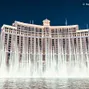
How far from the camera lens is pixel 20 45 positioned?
131375mm

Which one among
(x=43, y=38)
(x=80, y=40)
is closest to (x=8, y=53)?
(x=43, y=38)

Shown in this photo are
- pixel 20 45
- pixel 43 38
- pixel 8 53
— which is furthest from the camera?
pixel 43 38

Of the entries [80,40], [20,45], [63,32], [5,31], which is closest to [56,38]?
[63,32]

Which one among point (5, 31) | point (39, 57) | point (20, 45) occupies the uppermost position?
point (5, 31)

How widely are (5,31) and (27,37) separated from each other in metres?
17.1

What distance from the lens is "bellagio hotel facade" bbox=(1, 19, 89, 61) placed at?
12962 cm

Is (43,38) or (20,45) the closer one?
(20,45)

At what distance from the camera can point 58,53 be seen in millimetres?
133125

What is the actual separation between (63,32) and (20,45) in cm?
3410

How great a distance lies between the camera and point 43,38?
141 m

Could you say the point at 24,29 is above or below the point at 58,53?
above

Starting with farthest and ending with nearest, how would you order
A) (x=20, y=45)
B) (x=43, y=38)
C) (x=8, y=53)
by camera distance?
(x=43, y=38) → (x=20, y=45) → (x=8, y=53)

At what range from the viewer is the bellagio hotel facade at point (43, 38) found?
129625 mm

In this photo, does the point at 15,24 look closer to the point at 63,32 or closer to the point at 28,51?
the point at 28,51
